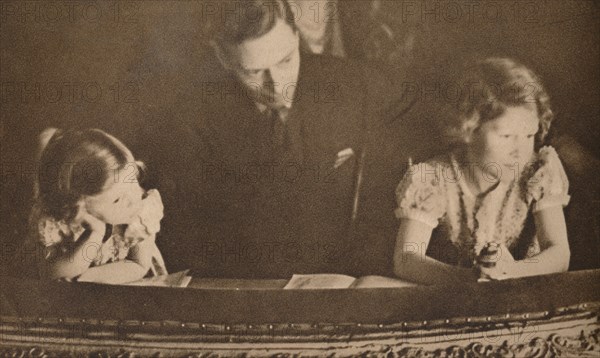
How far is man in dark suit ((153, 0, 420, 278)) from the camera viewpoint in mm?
5934

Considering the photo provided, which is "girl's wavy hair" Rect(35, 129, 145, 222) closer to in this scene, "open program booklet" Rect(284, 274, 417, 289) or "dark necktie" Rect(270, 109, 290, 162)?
"dark necktie" Rect(270, 109, 290, 162)

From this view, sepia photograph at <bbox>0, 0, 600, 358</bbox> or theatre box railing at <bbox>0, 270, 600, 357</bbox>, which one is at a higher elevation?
sepia photograph at <bbox>0, 0, 600, 358</bbox>

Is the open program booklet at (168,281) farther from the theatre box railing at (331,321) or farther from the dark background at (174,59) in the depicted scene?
the dark background at (174,59)

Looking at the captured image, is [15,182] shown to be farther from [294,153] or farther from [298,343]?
[298,343]

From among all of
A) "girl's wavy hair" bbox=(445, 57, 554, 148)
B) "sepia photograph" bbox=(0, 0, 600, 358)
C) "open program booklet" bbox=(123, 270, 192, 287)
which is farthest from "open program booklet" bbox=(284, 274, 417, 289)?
"girl's wavy hair" bbox=(445, 57, 554, 148)

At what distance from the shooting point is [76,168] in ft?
19.9

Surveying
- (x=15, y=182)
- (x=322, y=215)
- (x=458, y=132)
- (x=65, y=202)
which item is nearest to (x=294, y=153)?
(x=322, y=215)

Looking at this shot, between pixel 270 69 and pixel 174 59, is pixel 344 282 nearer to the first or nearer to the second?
pixel 270 69

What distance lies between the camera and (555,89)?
6.00 m

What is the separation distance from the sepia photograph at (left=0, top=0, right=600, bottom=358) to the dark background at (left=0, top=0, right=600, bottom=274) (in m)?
0.02

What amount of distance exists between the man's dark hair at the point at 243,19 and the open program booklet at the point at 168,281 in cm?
207

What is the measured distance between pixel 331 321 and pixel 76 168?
8.49ft

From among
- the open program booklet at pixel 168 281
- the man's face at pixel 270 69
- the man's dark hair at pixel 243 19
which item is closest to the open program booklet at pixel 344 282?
the open program booklet at pixel 168 281

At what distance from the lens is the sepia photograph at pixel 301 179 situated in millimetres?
5809
